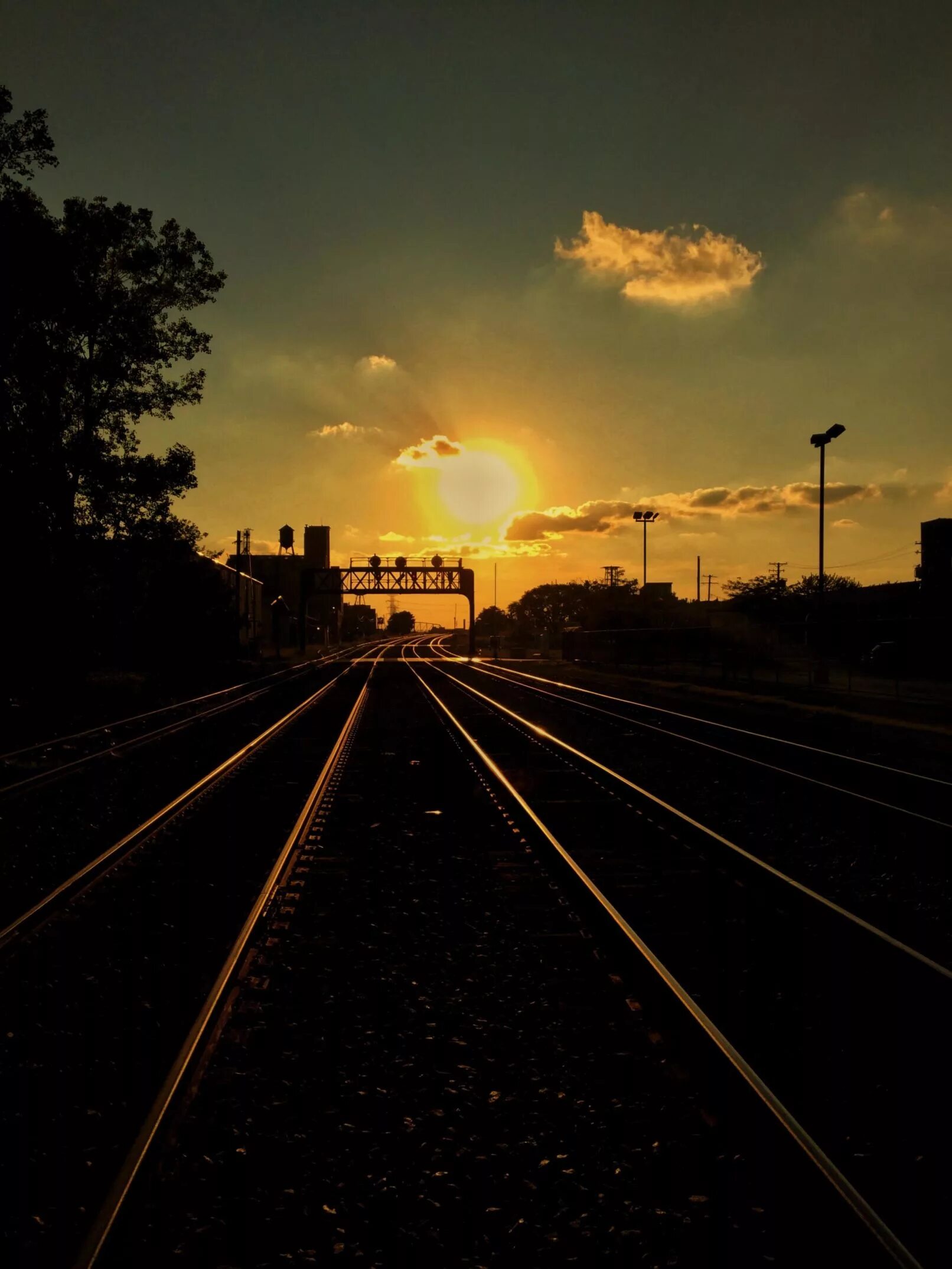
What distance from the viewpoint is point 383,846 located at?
384 inches

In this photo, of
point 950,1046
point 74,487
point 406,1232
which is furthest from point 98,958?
point 74,487

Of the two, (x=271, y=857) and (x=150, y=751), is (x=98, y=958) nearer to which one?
(x=271, y=857)

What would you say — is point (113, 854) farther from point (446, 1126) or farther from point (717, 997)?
point (446, 1126)

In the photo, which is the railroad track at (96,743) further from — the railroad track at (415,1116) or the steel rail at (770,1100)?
the steel rail at (770,1100)

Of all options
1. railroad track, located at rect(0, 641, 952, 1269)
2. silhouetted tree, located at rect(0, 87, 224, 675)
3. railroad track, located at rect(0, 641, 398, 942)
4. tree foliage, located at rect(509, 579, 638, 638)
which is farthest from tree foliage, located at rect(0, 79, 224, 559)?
tree foliage, located at rect(509, 579, 638, 638)

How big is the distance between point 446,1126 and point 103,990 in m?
2.58

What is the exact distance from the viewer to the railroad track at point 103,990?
3.66m

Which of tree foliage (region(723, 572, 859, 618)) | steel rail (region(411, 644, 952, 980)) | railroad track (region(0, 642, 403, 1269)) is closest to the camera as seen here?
railroad track (region(0, 642, 403, 1269))

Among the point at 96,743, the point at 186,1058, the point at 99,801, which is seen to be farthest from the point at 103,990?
the point at 96,743

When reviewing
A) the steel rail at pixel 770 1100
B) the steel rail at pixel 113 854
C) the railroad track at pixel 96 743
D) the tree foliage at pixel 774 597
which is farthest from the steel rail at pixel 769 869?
the tree foliage at pixel 774 597

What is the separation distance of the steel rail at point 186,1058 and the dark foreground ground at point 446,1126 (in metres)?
0.07

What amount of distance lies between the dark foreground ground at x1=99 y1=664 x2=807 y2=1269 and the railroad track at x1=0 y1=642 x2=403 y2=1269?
292 mm

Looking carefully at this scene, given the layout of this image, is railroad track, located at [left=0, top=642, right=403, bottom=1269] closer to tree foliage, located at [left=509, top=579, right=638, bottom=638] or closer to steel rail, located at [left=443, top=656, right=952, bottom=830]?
steel rail, located at [left=443, top=656, right=952, bottom=830]

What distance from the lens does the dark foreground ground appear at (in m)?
3.26
